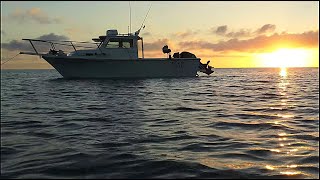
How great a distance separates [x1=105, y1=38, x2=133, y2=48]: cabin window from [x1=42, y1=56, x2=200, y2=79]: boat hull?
132cm

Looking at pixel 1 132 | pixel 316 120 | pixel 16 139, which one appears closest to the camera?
pixel 16 139

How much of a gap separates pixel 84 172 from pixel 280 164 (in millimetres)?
2709

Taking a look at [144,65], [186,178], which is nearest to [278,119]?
[186,178]

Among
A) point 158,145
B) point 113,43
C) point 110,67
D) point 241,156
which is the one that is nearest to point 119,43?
point 113,43

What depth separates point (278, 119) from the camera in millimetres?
9000

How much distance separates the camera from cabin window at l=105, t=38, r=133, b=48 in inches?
1120

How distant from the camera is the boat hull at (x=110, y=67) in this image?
91.8ft

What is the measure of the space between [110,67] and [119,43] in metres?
2.19

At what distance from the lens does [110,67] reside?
28344 mm

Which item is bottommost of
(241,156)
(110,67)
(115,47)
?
(241,156)

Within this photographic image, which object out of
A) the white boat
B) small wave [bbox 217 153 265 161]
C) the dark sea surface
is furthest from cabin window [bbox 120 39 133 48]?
small wave [bbox 217 153 265 161]

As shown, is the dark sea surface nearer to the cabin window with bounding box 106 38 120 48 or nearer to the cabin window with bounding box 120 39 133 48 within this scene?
the cabin window with bounding box 106 38 120 48

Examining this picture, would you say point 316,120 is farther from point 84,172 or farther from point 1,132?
point 1,132

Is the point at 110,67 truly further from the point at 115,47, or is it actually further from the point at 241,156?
the point at 241,156
